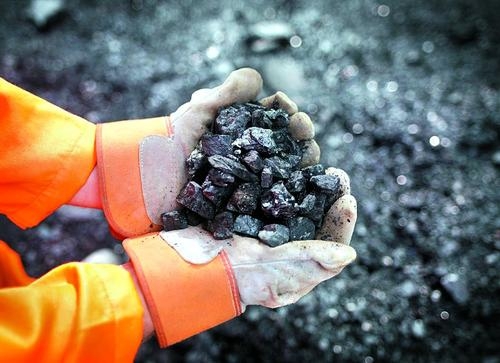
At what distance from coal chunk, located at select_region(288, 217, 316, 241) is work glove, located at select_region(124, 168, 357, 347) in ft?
0.18

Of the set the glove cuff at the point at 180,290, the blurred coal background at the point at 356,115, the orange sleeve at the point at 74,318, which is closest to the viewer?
the orange sleeve at the point at 74,318

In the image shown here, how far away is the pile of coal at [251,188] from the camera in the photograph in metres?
Result: 1.46

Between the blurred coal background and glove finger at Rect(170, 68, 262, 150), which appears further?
the blurred coal background

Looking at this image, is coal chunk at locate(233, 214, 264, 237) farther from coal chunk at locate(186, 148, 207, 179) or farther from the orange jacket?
the orange jacket

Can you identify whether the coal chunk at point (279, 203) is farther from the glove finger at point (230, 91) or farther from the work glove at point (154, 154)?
the glove finger at point (230, 91)

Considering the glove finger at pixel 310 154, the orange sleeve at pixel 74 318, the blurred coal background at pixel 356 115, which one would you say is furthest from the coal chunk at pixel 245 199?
the blurred coal background at pixel 356 115

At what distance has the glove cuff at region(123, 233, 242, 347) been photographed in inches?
52.1

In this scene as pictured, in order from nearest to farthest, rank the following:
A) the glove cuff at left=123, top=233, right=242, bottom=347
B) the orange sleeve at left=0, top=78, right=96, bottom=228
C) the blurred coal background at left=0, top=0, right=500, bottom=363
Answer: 1. the glove cuff at left=123, top=233, right=242, bottom=347
2. the orange sleeve at left=0, top=78, right=96, bottom=228
3. the blurred coal background at left=0, top=0, right=500, bottom=363

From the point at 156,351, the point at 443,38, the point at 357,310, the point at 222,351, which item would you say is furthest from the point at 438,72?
the point at 156,351

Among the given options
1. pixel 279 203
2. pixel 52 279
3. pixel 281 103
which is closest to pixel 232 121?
pixel 281 103

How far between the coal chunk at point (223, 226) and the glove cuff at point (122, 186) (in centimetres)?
21

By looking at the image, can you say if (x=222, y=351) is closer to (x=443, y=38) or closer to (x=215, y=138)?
(x=215, y=138)

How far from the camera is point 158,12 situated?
285cm

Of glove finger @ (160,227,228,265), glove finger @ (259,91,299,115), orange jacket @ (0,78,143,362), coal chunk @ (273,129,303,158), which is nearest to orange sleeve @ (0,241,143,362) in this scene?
orange jacket @ (0,78,143,362)
